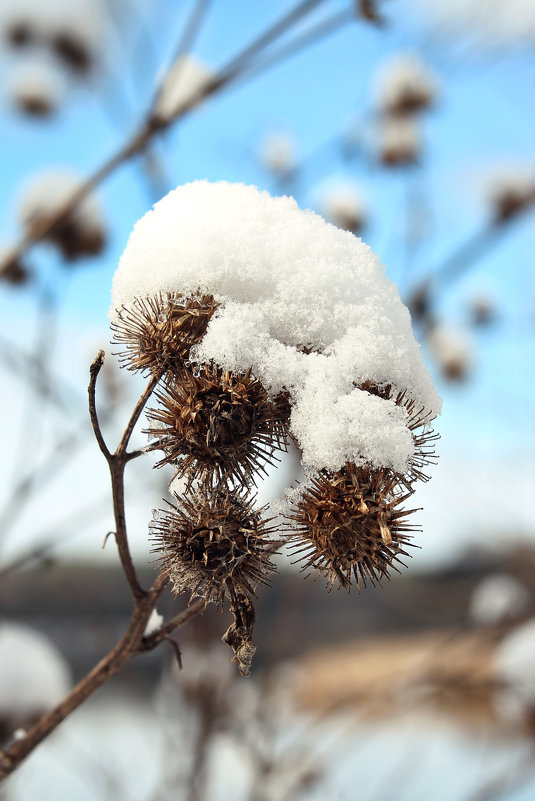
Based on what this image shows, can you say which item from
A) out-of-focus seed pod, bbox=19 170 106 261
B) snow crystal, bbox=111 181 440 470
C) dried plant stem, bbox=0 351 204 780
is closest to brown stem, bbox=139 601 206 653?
dried plant stem, bbox=0 351 204 780

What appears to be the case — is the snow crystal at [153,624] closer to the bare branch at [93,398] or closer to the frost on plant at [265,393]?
the frost on plant at [265,393]

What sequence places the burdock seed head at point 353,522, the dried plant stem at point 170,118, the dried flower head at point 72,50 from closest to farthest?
the burdock seed head at point 353,522 < the dried plant stem at point 170,118 < the dried flower head at point 72,50

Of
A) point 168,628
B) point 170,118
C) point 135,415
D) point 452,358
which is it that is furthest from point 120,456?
point 452,358

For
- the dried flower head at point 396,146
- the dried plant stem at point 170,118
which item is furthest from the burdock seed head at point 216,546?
the dried flower head at point 396,146

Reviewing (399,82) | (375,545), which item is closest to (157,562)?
(375,545)

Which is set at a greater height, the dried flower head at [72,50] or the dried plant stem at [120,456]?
the dried flower head at [72,50]

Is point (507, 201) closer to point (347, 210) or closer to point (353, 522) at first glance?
point (347, 210)
